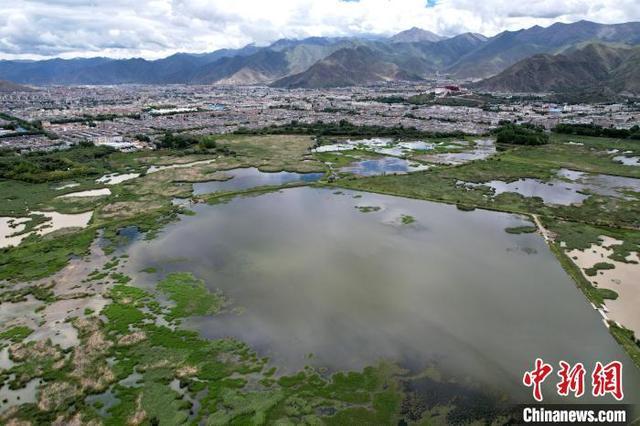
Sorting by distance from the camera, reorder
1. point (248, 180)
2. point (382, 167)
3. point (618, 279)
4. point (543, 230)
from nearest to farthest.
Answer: point (618, 279) < point (543, 230) < point (248, 180) < point (382, 167)

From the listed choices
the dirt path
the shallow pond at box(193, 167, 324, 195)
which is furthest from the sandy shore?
A: the shallow pond at box(193, 167, 324, 195)

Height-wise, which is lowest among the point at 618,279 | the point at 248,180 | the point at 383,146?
the point at 248,180

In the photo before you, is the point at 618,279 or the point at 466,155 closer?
the point at 618,279

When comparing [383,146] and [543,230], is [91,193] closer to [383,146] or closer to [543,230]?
[383,146]

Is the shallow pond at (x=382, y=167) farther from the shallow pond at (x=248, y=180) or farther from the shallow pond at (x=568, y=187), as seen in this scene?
the shallow pond at (x=568, y=187)

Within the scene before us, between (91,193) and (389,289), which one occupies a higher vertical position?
(389,289)

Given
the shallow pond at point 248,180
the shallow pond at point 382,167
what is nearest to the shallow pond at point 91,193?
the shallow pond at point 248,180

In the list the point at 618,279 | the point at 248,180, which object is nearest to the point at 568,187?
the point at 618,279

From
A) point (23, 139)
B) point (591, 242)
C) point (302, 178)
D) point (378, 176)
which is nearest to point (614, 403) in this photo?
point (591, 242)
